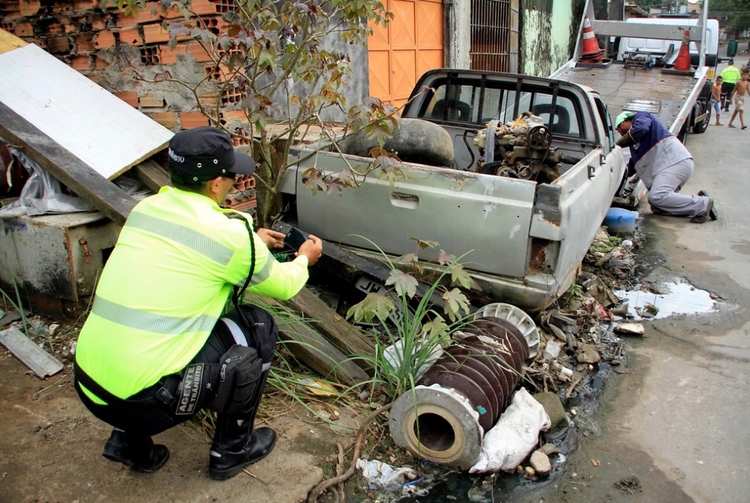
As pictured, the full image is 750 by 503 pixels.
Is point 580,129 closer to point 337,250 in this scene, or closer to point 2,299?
point 337,250

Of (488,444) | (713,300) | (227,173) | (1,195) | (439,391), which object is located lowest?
(713,300)

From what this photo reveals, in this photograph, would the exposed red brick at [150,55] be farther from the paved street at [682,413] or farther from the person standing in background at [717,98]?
the person standing in background at [717,98]

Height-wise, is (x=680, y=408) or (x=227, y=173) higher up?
(x=227, y=173)

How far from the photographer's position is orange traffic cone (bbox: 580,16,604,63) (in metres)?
11.2

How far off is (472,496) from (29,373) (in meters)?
2.57

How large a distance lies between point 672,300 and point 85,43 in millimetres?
5827

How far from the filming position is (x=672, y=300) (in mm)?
5070

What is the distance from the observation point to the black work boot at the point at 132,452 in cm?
257

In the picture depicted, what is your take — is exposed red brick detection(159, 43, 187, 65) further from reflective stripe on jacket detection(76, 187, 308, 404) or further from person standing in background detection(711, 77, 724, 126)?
person standing in background detection(711, 77, 724, 126)

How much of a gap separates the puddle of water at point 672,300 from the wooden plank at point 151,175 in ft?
12.4

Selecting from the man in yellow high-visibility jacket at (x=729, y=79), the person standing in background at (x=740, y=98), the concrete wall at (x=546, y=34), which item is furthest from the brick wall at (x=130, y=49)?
the man in yellow high-visibility jacket at (x=729, y=79)

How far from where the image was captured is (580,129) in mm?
5035

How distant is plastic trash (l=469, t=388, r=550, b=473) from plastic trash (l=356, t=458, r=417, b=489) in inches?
12.2

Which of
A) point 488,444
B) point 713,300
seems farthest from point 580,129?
point 488,444
